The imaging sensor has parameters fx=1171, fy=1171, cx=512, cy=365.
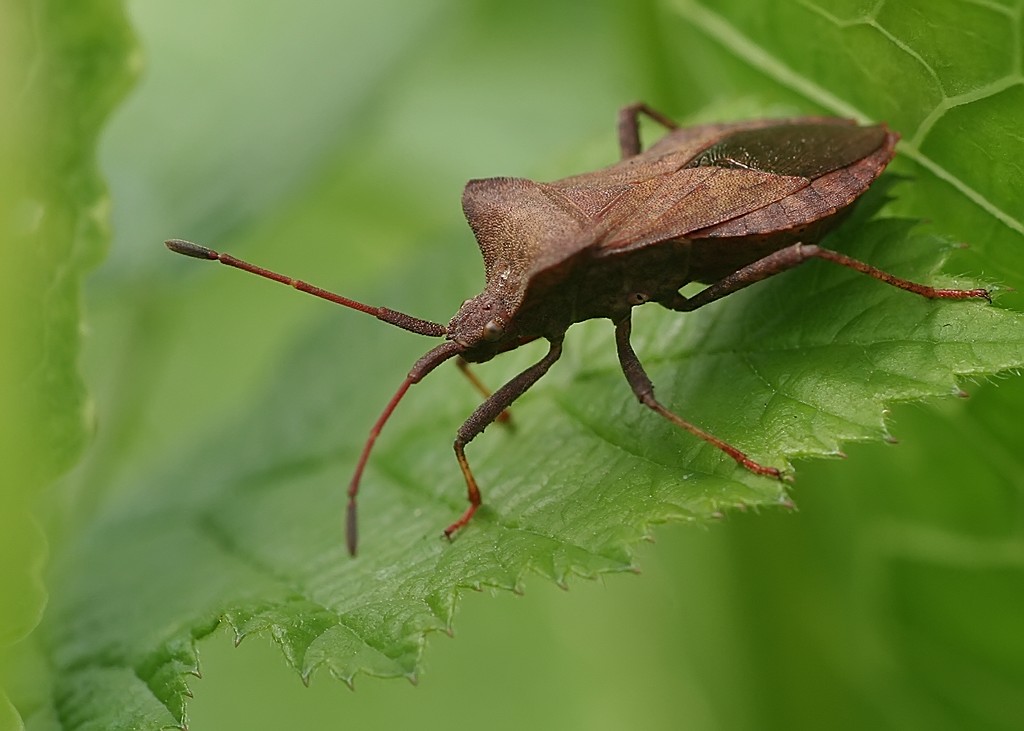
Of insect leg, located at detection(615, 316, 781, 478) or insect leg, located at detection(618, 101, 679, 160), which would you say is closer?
insect leg, located at detection(615, 316, 781, 478)

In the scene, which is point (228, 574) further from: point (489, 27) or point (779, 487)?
point (489, 27)

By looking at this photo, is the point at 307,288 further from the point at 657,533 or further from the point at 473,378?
the point at 657,533

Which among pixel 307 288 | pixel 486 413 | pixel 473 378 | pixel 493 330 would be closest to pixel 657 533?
pixel 473 378

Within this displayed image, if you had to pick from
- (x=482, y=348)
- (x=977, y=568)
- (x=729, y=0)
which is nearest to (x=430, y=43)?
(x=729, y=0)

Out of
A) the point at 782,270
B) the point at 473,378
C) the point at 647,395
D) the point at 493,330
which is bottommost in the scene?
the point at 473,378

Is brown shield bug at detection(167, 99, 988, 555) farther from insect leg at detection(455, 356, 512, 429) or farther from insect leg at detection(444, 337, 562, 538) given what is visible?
insect leg at detection(455, 356, 512, 429)

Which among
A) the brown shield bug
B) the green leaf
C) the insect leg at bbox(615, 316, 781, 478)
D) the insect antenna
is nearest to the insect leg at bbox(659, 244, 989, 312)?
the brown shield bug
